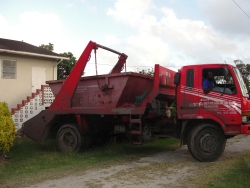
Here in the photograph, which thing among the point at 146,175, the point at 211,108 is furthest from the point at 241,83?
the point at 146,175

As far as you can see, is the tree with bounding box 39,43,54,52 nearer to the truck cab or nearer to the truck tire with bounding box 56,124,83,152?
the truck tire with bounding box 56,124,83,152

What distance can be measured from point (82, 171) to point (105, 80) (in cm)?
310

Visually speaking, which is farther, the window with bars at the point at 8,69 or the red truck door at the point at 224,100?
the window with bars at the point at 8,69

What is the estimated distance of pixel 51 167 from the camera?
8.49 metres

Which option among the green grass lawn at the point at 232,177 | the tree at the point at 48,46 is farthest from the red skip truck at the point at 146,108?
the tree at the point at 48,46

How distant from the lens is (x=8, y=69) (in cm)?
1602

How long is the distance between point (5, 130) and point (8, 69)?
739 cm

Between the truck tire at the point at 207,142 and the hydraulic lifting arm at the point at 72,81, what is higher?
the hydraulic lifting arm at the point at 72,81

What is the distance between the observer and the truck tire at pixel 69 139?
10.7 meters

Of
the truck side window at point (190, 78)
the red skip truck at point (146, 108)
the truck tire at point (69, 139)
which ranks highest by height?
the truck side window at point (190, 78)

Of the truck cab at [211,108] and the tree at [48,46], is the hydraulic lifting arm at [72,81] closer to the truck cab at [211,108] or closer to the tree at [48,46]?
the truck cab at [211,108]

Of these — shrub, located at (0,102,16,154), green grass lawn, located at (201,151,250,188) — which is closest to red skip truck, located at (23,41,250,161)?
green grass lawn, located at (201,151,250,188)

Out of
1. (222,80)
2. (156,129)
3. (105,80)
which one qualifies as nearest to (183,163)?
(156,129)

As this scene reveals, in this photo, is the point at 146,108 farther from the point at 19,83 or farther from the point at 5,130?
the point at 19,83
